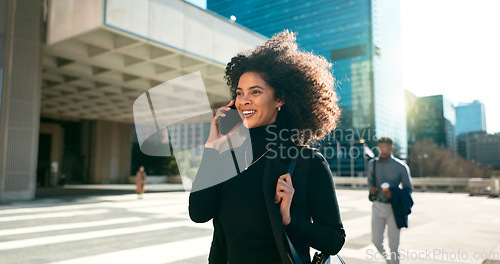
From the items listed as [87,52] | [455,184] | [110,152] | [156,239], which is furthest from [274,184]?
[110,152]

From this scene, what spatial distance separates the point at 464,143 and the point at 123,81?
108 meters

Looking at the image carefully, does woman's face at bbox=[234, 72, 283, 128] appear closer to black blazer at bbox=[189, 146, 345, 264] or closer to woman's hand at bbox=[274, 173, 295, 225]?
black blazer at bbox=[189, 146, 345, 264]

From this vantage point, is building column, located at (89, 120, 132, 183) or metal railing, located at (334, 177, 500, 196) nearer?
metal railing, located at (334, 177, 500, 196)

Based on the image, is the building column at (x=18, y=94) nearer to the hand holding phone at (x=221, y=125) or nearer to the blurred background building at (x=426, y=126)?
the hand holding phone at (x=221, y=125)

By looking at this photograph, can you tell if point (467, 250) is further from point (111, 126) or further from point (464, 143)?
point (464, 143)

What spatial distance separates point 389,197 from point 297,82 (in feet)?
12.6

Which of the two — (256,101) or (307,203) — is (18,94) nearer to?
(256,101)

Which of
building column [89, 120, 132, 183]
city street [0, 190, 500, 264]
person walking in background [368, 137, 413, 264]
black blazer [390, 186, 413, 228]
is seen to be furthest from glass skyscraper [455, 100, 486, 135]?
black blazer [390, 186, 413, 228]

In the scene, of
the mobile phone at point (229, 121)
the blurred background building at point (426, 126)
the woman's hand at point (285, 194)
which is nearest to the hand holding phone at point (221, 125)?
the mobile phone at point (229, 121)

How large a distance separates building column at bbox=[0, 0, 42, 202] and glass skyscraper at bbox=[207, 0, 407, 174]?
20.5 m

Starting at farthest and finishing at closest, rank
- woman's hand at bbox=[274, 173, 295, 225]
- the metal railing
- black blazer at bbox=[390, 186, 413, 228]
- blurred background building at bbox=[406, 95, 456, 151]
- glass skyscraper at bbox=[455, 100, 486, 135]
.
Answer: glass skyscraper at bbox=[455, 100, 486, 135] → blurred background building at bbox=[406, 95, 456, 151] → the metal railing → black blazer at bbox=[390, 186, 413, 228] → woman's hand at bbox=[274, 173, 295, 225]

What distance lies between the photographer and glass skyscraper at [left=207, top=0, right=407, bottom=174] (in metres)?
42.1

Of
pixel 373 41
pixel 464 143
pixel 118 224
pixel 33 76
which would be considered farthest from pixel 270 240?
pixel 464 143

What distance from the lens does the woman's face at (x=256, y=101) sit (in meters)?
1.58
